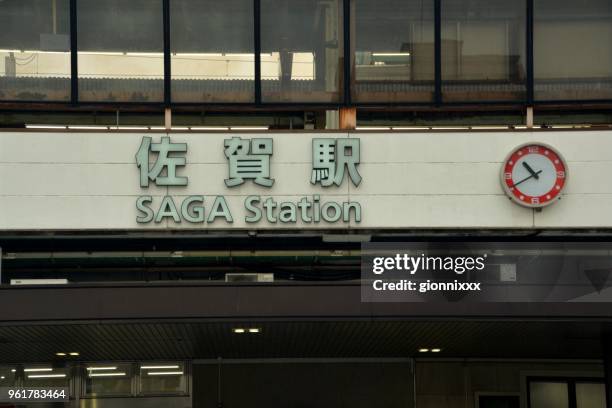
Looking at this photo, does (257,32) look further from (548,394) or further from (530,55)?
(548,394)

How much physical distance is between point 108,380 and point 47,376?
134 cm

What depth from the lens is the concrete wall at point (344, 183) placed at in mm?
21531

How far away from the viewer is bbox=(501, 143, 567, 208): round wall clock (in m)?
21.7

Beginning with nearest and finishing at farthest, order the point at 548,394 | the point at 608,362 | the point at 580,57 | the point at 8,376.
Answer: the point at 580,57 → the point at 608,362 → the point at 8,376 → the point at 548,394

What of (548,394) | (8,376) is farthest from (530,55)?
(8,376)

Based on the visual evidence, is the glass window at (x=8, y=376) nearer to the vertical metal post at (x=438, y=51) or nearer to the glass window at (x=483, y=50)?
the vertical metal post at (x=438, y=51)

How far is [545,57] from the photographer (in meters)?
22.1

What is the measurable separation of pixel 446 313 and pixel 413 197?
8.20 ft

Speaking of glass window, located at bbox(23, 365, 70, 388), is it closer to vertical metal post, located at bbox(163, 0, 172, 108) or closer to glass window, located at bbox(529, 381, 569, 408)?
vertical metal post, located at bbox(163, 0, 172, 108)

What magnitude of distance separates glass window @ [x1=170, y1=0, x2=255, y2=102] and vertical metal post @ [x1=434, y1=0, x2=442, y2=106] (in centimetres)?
345

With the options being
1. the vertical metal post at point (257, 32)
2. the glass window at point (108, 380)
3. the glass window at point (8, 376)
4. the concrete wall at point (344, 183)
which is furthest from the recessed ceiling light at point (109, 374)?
the vertical metal post at point (257, 32)

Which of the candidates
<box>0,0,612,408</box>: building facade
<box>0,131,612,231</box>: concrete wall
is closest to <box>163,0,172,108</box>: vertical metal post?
<box>0,0,612,408</box>: building facade

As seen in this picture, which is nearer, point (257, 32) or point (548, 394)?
point (257, 32)

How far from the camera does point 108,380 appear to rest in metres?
25.8
